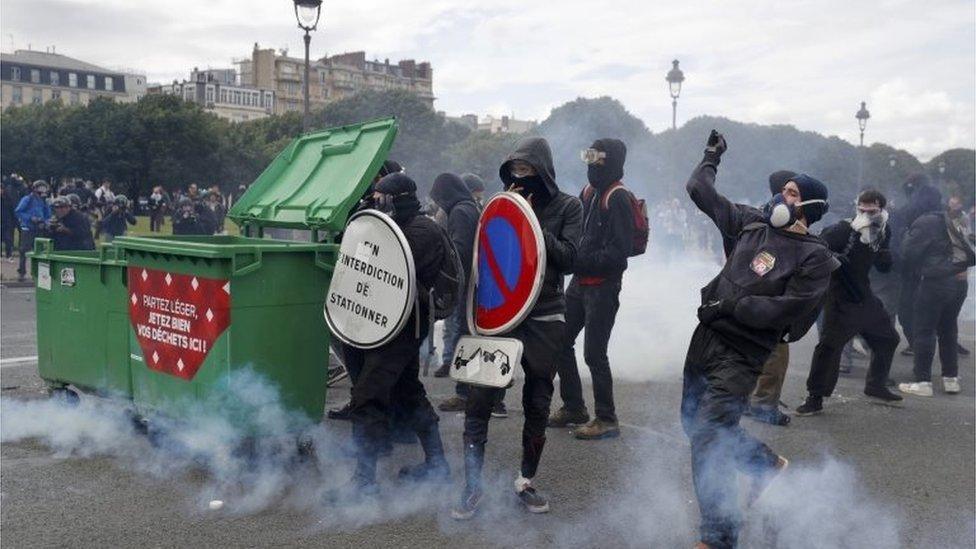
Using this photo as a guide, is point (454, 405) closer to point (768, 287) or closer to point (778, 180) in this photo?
point (778, 180)

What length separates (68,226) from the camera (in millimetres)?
12617

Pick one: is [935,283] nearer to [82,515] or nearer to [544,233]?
[544,233]

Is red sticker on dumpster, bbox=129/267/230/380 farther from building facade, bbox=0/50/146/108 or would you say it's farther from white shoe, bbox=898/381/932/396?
building facade, bbox=0/50/146/108

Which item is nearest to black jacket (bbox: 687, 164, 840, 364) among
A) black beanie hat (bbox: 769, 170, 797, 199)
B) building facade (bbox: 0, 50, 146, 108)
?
black beanie hat (bbox: 769, 170, 797, 199)

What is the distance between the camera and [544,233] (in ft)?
14.0

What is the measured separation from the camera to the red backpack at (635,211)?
5742mm

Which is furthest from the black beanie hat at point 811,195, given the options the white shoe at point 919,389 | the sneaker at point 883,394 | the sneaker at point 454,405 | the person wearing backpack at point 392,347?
the white shoe at point 919,389

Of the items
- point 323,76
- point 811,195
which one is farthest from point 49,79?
point 811,195

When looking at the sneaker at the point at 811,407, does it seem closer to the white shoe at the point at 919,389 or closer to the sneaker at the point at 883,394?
the sneaker at the point at 883,394

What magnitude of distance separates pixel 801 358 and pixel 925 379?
187 centimetres

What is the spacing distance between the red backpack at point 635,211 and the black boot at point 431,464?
1.85 m

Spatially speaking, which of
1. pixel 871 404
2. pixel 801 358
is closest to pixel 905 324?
pixel 801 358

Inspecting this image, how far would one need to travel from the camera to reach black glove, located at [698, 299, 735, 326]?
12.9ft

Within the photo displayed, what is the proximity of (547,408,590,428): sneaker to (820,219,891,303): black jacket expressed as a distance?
2.23m
